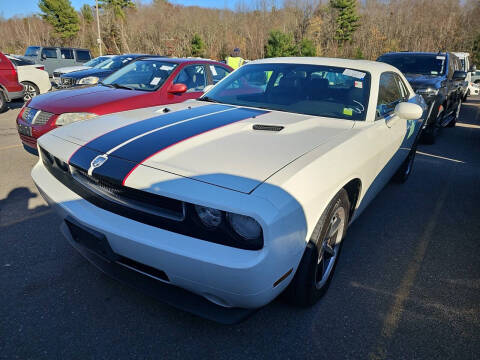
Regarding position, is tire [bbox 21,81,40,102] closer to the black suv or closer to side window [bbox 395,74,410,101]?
the black suv

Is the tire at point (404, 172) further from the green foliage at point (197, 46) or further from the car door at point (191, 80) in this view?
the green foliage at point (197, 46)

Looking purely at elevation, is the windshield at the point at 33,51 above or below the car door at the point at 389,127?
above

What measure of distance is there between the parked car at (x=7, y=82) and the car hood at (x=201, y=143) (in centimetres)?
816

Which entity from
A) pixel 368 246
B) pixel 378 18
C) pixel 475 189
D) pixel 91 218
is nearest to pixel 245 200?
pixel 91 218

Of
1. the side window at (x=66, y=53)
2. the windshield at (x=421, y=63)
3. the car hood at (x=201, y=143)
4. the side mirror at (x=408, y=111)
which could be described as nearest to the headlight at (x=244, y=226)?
the car hood at (x=201, y=143)

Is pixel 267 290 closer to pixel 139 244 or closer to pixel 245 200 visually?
pixel 245 200

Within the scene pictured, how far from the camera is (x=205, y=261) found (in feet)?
4.94

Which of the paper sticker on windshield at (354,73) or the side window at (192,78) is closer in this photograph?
the paper sticker on windshield at (354,73)

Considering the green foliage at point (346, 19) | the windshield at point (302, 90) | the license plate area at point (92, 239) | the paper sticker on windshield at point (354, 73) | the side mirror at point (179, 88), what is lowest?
the license plate area at point (92, 239)

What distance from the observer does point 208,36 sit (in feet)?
126

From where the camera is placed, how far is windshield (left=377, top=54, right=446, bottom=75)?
739 centimetres

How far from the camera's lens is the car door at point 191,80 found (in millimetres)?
5345

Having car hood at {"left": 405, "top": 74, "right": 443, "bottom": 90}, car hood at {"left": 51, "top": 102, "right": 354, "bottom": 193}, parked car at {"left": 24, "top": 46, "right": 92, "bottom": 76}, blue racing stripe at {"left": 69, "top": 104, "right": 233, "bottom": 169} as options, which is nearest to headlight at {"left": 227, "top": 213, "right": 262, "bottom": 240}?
car hood at {"left": 51, "top": 102, "right": 354, "bottom": 193}

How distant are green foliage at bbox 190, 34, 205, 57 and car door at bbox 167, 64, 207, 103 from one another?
31772 mm
